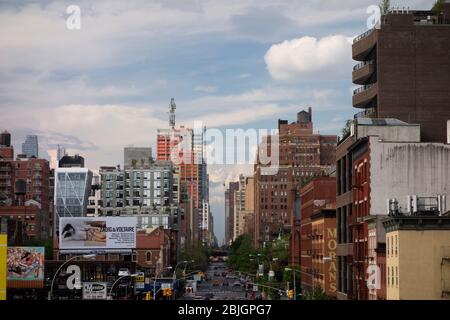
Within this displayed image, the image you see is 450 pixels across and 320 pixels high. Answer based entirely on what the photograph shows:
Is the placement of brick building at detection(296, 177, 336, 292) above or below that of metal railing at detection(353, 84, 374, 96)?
below

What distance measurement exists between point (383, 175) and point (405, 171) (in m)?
1.69

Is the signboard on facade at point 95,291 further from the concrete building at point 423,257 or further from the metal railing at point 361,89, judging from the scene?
the concrete building at point 423,257

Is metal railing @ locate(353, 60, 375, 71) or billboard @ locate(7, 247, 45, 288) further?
billboard @ locate(7, 247, 45, 288)

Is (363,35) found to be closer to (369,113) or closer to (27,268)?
(369,113)

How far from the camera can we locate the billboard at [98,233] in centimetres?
15025

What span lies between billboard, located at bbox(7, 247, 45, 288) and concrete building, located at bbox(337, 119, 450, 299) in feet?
142

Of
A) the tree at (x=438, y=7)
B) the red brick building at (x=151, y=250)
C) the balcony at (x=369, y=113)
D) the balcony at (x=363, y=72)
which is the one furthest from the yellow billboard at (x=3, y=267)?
the red brick building at (x=151, y=250)

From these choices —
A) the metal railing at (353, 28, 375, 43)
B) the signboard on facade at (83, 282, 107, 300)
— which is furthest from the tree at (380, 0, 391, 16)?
the signboard on facade at (83, 282, 107, 300)

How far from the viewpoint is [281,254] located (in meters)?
176

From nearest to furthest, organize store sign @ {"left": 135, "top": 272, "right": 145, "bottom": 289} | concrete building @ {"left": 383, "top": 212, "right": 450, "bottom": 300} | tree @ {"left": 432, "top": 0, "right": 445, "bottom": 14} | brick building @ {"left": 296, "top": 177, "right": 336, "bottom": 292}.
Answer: concrete building @ {"left": 383, "top": 212, "right": 450, "bottom": 300}, tree @ {"left": 432, "top": 0, "right": 445, "bottom": 14}, brick building @ {"left": 296, "top": 177, "right": 336, "bottom": 292}, store sign @ {"left": 135, "top": 272, "right": 145, "bottom": 289}

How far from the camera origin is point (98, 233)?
497ft

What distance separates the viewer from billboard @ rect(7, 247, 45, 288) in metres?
115

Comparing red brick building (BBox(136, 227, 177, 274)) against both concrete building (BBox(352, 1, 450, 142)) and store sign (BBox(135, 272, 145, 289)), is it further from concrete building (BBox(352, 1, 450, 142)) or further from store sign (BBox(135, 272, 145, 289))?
concrete building (BBox(352, 1, 450, 142))
